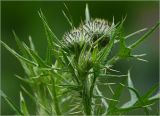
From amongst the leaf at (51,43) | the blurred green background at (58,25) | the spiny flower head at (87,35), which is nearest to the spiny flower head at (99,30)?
the spiny flower head at (87,35)

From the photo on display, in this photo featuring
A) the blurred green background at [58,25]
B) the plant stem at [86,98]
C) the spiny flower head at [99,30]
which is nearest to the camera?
the plant stem at [86,98]

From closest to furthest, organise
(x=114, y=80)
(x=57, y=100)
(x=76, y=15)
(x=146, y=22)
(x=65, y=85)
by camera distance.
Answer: (x=65, y=85), (x=57, y=100), (x=114, y=80), (x=76, y=15), (x=146, y=22)

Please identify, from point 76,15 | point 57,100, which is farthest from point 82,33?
point 76,15

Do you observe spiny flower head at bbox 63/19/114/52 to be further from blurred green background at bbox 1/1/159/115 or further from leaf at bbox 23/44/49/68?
blurred green background at bbox 1/1/159/115

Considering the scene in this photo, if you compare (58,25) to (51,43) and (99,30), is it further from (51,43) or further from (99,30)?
(51,43)

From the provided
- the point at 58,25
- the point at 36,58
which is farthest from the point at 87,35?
the point at 58,25

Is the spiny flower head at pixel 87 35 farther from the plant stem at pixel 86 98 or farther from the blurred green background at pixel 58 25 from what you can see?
the blurred green background at pixel 58 25

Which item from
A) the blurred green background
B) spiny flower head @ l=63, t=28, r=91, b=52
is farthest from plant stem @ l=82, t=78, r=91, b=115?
the blurred green background

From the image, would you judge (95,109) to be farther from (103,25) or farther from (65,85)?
(103,25)
